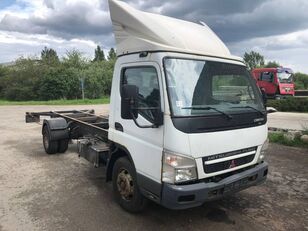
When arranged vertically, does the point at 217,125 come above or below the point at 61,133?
above

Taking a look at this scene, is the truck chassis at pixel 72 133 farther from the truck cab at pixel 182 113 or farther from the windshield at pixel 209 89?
the windshield at pixel 209 89

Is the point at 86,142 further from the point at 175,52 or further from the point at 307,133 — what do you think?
the point at 307,133

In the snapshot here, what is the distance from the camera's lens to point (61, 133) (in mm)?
8102

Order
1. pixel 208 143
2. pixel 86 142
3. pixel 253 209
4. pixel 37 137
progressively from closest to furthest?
pixel 208 143, pixel 253 209, pixel 86 142, pixel 37 137

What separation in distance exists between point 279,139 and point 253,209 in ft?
17.8

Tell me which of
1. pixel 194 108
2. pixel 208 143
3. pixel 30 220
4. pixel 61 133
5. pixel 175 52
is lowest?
pixel 30 220

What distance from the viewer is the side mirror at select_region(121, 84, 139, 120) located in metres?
3.67

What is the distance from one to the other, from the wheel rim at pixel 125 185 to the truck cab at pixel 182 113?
0.14 metres

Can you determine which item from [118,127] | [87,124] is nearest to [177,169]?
[118,127]

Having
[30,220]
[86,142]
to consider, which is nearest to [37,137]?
[86,142]

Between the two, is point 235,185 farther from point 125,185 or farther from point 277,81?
point 277,81

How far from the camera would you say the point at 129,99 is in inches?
146

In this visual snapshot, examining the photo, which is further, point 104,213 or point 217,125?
point 104,213

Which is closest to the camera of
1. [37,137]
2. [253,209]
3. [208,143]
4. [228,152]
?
[208,143]
